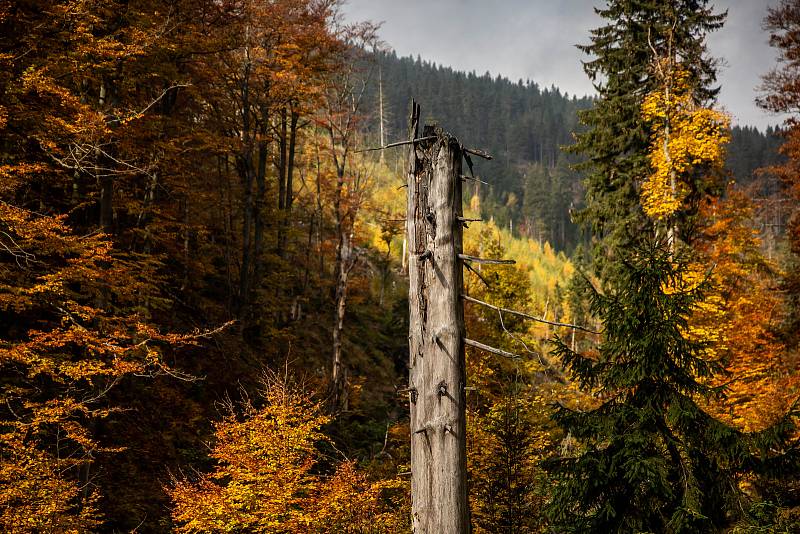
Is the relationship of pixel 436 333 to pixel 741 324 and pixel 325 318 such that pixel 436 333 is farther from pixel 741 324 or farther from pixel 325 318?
pixel 325 318

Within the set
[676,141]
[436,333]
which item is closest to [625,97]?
[676,141]

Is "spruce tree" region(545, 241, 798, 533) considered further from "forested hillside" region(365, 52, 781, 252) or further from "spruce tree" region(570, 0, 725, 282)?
"forested hillside" region(365, 52, 781, 252)

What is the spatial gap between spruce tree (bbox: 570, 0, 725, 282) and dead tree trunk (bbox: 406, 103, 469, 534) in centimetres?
1272

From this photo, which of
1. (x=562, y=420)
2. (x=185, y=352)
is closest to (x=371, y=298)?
(x=185, y=352)

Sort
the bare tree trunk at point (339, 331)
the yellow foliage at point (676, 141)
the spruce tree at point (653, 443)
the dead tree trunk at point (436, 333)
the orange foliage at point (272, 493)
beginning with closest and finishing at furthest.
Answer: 1. the dead tree trunk at point (436, 333)
2. the spruce tree at point (653, 443)
3. the orange foliage at point (272, 493)
4. the yellow foliage at point (676, 141)
5. the bare tree trunk at point (339, 331)

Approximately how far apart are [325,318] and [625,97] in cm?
1570

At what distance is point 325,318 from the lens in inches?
945

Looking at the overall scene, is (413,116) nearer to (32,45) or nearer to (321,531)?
(321,531)

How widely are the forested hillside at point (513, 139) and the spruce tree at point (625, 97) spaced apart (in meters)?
77.7

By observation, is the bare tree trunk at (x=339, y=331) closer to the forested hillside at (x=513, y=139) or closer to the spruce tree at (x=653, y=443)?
the spruce tree at (x=653, y=443)

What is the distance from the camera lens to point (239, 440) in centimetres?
816

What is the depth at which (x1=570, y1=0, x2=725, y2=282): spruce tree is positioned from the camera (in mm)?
15312

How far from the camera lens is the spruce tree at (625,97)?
50.2 feet

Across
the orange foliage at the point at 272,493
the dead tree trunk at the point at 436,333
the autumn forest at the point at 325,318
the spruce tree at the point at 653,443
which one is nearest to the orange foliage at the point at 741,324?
the autumn forest at the point at 325,318
